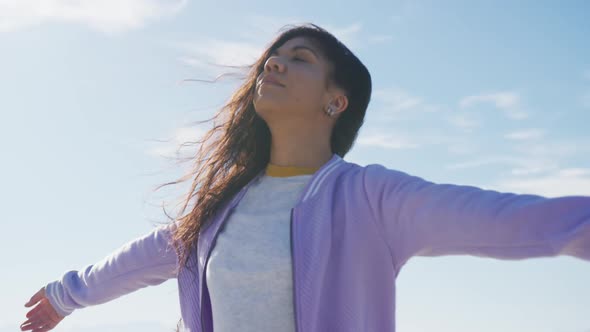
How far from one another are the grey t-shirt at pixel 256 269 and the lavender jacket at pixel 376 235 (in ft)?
0.35

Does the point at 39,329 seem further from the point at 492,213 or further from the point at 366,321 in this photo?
the point at 492,213

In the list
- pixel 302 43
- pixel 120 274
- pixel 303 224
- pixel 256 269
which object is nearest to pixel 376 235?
pixel 303 224

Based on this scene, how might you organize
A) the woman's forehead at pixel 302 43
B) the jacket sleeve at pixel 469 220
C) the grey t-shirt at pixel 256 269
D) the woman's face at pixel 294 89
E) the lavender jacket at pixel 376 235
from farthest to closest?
the woman's forehead at pixel 302 43 → the woman's face at pixel 294 89 → the grey t-shirt at pixel 256 269 → the lavender jacket at pixel 376 235 → the jacket sleeve at pixel 469 220

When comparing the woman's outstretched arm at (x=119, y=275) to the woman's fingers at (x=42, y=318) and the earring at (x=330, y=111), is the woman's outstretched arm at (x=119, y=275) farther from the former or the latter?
the earring at (x=330, y=111)

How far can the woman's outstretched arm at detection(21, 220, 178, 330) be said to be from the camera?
15.6 feet

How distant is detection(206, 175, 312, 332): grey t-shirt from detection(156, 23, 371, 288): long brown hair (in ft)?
1.17

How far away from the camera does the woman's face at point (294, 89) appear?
4.24 metres

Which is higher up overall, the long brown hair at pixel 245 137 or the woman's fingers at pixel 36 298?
the long brown hair at pixel 245 137

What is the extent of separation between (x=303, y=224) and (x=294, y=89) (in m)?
0.94

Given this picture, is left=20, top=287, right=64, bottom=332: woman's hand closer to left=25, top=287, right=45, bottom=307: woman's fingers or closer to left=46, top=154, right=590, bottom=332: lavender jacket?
left=25, top=287, right=45, bottom=307: woman's fingers

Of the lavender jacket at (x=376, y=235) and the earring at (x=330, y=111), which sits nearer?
the lavender jacket at (x=376, y=235)

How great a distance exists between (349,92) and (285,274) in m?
1.48

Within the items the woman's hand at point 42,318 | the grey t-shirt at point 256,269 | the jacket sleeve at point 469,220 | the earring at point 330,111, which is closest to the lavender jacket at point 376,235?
the jacket sleeve at point 469,220

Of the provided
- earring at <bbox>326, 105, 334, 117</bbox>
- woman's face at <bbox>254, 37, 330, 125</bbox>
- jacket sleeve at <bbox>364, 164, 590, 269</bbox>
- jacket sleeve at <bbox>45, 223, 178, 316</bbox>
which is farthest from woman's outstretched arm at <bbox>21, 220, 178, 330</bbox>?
jacket sleeve at <bbox>364, 164, 590, 269</bbox>
